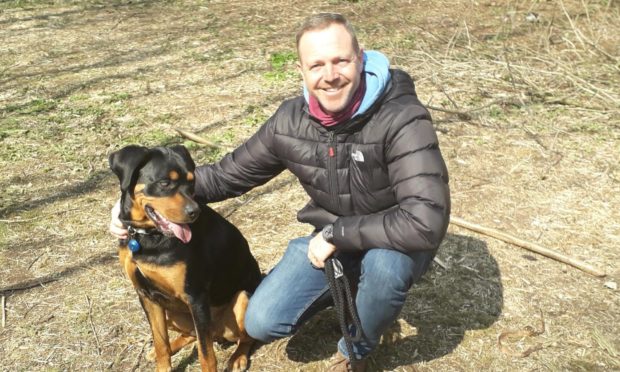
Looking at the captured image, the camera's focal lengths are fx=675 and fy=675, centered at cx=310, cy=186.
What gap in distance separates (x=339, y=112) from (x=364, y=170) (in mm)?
298

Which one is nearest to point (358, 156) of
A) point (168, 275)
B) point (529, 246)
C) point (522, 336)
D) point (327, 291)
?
point (327, 291)

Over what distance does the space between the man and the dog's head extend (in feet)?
0.54

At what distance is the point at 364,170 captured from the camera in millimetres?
3154

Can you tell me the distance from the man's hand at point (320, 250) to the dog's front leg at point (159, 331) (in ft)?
2.68

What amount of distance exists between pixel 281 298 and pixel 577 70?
5447 mm

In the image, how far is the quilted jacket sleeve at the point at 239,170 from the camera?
3479 mm

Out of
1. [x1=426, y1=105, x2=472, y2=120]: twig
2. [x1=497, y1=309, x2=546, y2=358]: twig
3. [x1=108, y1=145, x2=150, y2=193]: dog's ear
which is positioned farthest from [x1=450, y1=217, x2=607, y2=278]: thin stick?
[x1=108, y1=145, x2=150, y2=193]: dog's ear

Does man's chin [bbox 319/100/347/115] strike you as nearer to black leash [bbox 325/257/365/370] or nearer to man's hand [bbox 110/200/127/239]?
black leash [bbox 325/257/365/370]

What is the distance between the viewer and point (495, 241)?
184 inches

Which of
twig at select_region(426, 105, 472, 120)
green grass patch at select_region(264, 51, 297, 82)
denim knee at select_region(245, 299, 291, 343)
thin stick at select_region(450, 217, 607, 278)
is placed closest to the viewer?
denim knee at select_region(245, 299, 291, 343)

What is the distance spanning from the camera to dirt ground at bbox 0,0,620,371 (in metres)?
3.77

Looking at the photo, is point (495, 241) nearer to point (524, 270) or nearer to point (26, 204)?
point (524, 270)

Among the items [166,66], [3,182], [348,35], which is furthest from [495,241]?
[166,66]

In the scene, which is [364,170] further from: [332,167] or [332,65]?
[332,65]
